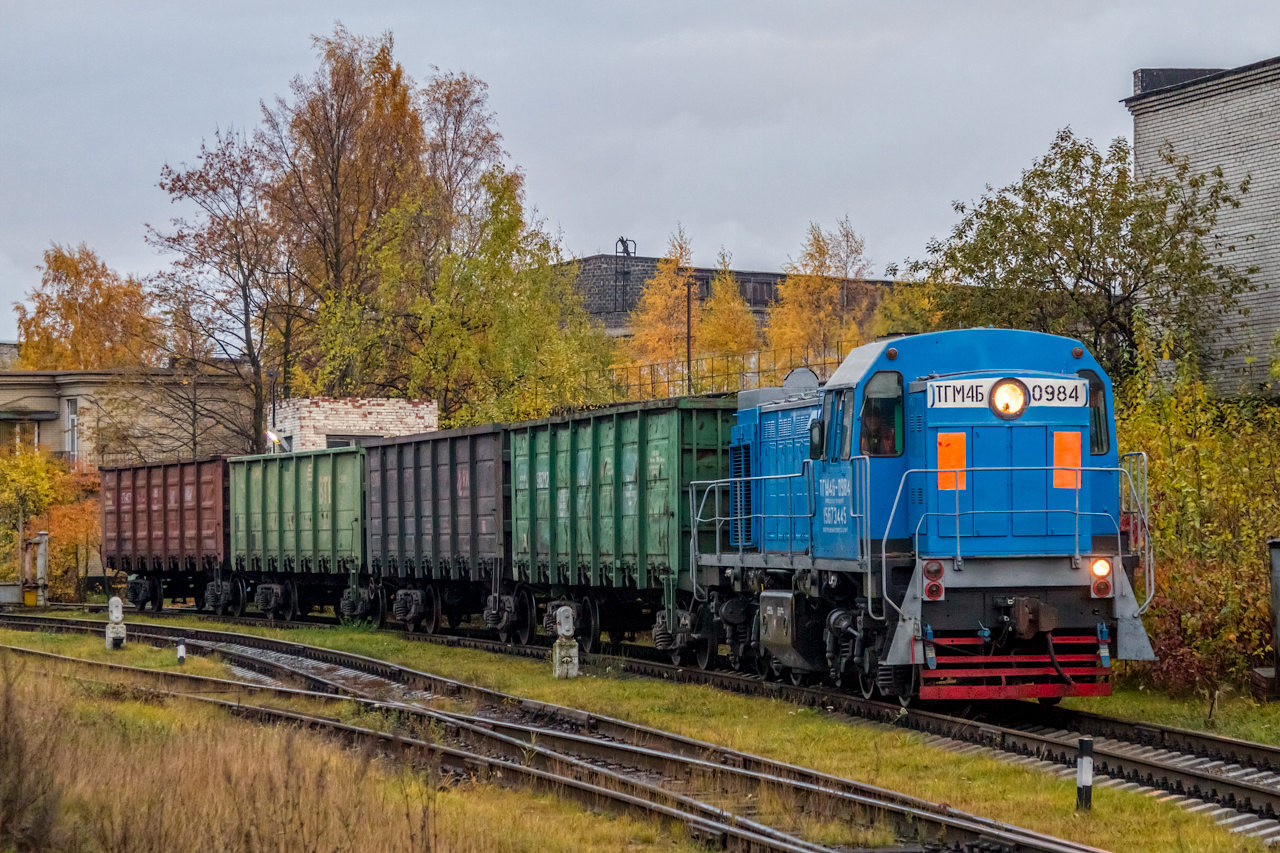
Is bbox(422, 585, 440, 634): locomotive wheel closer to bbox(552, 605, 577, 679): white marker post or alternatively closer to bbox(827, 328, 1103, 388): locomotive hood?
bbox(552, 605, 577, 679): white marker post

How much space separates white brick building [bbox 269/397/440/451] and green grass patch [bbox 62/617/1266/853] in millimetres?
18204

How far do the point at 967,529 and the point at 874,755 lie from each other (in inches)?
106

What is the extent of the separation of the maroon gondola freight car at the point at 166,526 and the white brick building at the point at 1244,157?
22008 millimetres

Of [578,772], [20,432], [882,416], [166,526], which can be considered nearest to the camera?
[578,772]

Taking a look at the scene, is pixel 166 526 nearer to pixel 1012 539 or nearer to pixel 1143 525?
pixel 1012 539

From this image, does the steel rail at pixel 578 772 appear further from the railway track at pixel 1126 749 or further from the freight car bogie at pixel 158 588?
the freight car bogie at pixel 158 588

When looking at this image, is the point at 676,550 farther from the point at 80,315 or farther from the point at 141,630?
the point at 80,315

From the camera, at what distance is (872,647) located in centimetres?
1377

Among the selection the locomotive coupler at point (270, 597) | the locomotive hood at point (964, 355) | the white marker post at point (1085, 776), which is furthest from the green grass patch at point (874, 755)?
the locomotive coupler at point (270, 597)

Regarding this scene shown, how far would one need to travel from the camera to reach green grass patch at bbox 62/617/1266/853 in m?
9.11

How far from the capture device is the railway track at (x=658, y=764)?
888 centimetres

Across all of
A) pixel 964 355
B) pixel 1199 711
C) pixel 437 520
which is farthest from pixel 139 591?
pixel 1199 711

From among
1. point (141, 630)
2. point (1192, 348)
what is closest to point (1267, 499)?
point (1192, 348)

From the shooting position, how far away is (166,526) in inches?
1388
